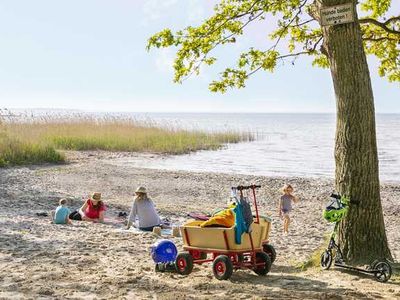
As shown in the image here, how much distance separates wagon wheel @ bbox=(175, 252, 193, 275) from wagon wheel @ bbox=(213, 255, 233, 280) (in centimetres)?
41

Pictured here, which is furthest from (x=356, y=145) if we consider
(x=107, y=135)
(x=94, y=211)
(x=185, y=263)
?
(x=107, y=135)

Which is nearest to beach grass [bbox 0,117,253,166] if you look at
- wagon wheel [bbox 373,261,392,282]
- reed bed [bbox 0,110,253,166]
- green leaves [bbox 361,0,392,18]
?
reed bed [bbox 0,110,253,166]

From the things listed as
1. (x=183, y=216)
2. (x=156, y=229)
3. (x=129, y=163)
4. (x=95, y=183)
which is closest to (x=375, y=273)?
(x=156, y=229)

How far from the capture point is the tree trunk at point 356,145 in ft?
28.0

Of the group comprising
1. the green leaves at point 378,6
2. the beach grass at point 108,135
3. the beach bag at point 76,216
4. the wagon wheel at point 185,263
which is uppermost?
the green leaves at point 378,6

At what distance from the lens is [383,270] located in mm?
7949

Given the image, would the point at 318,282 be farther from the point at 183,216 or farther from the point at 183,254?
the point at 183,216

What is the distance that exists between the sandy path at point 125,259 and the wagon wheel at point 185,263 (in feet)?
0.40

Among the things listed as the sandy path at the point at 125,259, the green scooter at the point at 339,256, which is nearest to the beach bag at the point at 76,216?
the sandy path at the point at 125,259

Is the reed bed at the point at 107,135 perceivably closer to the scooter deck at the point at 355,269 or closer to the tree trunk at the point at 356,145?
the tree trunk at the point at 356,145

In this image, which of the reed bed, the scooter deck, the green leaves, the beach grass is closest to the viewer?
the scooter deck

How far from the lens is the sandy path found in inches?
289

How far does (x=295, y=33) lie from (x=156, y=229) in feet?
14.8

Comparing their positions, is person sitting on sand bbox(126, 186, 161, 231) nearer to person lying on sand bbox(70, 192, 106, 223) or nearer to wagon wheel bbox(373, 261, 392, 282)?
person lying on sand bbox(70, 192, 106, 223)
